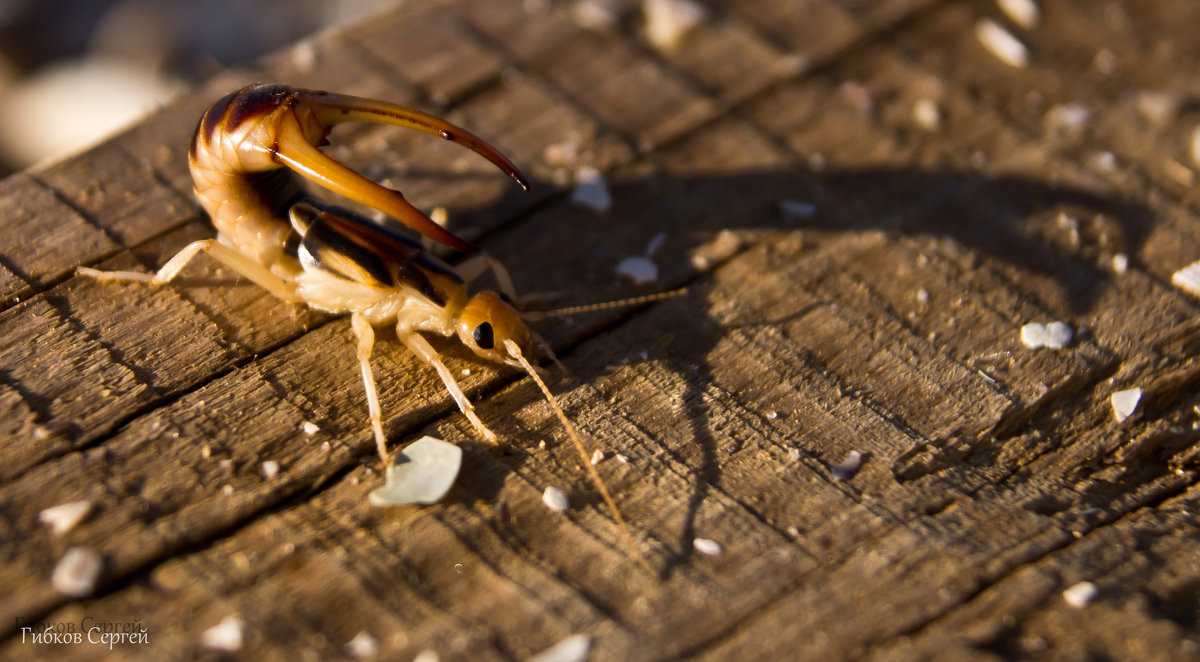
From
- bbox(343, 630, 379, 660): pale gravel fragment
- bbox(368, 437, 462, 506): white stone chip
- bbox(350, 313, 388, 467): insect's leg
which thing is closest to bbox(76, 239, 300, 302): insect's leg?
bbox(350, 313, 388, 467): insect's leg

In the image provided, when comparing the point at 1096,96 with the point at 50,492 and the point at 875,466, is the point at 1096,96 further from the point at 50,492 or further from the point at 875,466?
the point at 50,492

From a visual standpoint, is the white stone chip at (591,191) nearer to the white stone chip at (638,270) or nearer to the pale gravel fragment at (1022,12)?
the white stone chip at (638,270)

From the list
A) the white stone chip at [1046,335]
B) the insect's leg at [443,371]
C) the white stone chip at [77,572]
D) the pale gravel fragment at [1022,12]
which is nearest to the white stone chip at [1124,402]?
the white stone chip at [1046,335]

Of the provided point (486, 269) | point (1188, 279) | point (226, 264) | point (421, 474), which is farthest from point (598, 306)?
point (1188, 279)

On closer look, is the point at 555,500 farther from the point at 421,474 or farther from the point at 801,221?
the point at 801,221

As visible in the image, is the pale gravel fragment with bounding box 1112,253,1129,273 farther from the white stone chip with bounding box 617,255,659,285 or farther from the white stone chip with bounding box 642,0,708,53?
the white stone chip with bounding box 642,0,708,53

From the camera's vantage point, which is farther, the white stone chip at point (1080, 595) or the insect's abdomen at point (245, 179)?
the insect's abdomen at point (245, 179)
